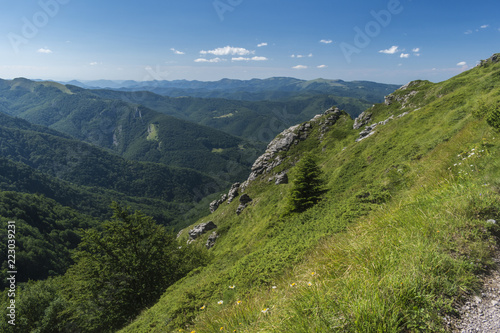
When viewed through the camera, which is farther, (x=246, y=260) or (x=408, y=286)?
(x=246, y=260)

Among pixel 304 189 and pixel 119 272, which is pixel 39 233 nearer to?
pixel 119 272

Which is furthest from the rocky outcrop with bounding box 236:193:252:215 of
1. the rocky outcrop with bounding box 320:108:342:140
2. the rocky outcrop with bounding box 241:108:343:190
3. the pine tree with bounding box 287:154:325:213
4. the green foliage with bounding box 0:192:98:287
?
the green foliage with bounding box 0:192:98:287

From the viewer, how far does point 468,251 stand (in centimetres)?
419

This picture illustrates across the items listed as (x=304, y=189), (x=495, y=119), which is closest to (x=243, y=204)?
(x=304, y=189)

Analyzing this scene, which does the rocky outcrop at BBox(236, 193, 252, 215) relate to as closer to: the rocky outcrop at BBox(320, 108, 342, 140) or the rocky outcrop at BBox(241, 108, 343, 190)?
the rocky outcrop at BBox(241, 108, 343, 190)

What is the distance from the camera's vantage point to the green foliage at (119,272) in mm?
18812

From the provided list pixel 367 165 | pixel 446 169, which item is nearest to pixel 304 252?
pixel 446 169

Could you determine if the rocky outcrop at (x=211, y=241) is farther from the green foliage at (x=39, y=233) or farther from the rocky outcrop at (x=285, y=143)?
the green foliage at (x=39, y=233)

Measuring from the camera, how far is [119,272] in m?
21.0

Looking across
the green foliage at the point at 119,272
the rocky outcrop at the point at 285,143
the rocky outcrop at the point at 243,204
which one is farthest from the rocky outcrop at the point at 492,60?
the green foliage at the point at 119,272

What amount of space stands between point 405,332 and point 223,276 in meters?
9.39

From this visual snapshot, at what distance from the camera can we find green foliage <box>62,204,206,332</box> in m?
18.8

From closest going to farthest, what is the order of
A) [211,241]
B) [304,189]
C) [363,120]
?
[304,189]
[211,241]
[363,120]

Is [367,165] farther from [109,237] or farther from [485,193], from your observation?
[109,237]
